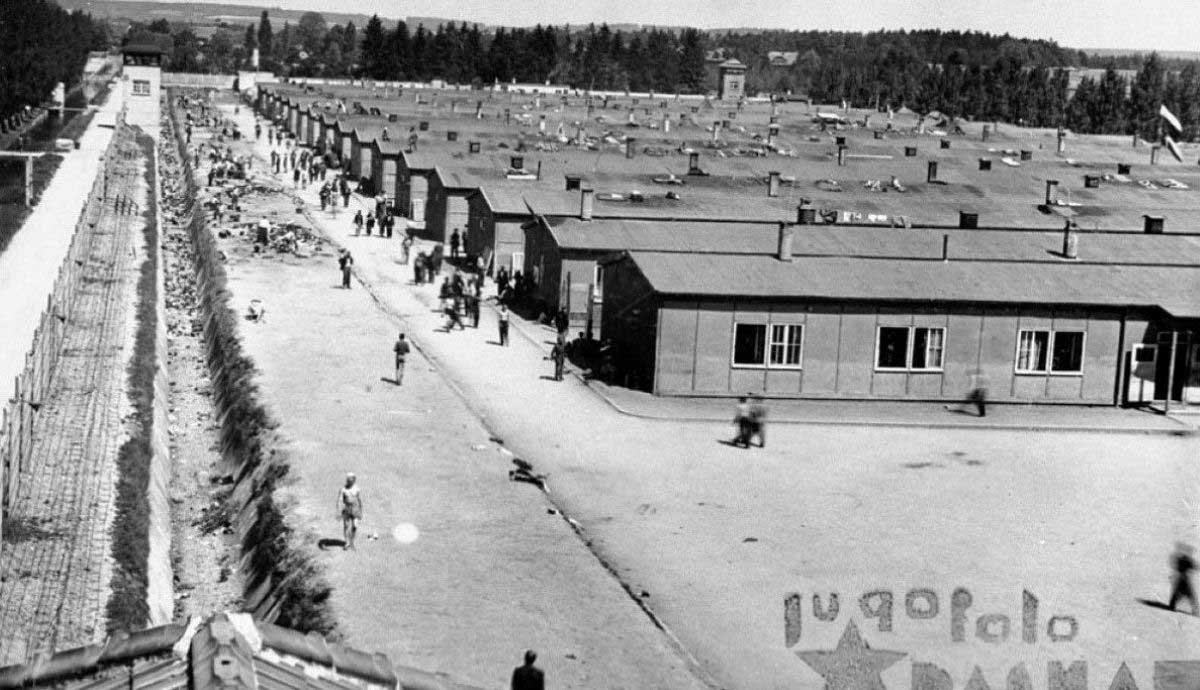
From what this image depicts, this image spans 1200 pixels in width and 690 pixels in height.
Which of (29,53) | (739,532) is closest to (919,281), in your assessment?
(739,532)

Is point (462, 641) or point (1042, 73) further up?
point (1042, 73)

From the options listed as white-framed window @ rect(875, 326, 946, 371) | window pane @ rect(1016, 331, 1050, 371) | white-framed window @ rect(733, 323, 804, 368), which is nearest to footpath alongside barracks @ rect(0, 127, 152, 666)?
white-framed window @ rect(733, 323, 804, 368)

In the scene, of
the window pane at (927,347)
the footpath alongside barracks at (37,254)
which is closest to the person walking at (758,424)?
the window pane at (927,347)

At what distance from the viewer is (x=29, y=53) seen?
336 feet

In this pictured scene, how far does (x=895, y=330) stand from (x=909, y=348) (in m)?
0.52

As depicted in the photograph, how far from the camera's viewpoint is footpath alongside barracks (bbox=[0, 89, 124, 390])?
1524 inches

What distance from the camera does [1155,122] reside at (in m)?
129

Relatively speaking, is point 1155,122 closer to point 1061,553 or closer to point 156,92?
point 156,92

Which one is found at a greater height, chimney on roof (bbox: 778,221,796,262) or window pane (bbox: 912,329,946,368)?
chimney on roof (bbox: 778,221,796,262)

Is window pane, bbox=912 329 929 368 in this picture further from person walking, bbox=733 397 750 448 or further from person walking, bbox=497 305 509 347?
person walking, bbox=497 305 509 347

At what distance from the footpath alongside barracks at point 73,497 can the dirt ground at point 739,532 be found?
10.9 feet

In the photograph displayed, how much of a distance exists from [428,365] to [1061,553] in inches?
723

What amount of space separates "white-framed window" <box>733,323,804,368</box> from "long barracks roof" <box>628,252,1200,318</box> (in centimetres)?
81

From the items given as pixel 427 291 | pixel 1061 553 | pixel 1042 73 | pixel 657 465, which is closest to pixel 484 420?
pixel 657 465
